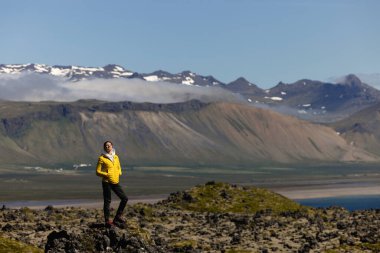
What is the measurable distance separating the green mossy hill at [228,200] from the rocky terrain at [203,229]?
0.31ft

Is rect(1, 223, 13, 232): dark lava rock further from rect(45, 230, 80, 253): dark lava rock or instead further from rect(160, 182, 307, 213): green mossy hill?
rect(45, 230, 80, 253): dark lava rock

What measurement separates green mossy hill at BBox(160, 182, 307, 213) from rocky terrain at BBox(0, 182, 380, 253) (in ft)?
0.31

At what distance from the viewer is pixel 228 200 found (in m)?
77.8

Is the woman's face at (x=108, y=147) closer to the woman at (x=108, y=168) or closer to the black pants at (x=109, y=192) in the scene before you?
the woman at (x=108, y=168)

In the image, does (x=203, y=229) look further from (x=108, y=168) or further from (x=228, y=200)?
(x=108, y=168)

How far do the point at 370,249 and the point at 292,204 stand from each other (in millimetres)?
34981

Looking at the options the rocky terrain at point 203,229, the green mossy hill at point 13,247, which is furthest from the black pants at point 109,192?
the green mossy hill at point 13,247

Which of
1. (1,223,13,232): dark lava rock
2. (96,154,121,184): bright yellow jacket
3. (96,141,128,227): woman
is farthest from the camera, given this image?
(1,223,13,232): dark lava rock

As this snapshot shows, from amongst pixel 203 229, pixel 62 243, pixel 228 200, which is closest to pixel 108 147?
pixel 62 243

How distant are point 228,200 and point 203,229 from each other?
2271 cm

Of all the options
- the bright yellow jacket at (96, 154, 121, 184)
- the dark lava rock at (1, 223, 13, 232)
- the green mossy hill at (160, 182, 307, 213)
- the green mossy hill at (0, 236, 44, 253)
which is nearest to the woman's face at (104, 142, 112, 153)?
the bright yellow jacket at (96, 154, 121, 184)

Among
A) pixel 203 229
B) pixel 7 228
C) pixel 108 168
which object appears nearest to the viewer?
pixel 108 168

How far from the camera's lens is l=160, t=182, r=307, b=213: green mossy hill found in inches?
2985

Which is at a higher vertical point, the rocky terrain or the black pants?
the black pants
